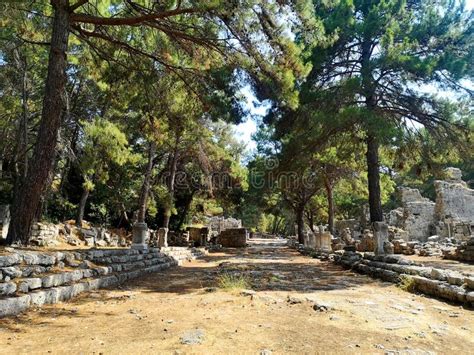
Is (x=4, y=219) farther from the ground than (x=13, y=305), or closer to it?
farther from the ground

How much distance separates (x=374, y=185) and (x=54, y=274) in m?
9.86

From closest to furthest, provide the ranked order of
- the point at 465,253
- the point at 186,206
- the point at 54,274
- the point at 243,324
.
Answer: the point at 243,324 → the point at 54,274 → the point at 465,253 → the point at 186,206

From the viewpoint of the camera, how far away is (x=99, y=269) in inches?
312

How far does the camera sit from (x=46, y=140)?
7668 millimetres

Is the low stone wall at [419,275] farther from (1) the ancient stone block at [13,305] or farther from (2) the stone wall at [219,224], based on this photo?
(2) the stone wall at [219,224]

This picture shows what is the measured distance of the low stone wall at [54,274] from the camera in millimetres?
5027

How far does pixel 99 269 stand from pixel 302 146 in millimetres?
7418

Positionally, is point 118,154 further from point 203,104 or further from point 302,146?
point 302,146

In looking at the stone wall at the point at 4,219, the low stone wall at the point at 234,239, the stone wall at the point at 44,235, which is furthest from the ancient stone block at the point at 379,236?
the low stone wall at the point at 234,239

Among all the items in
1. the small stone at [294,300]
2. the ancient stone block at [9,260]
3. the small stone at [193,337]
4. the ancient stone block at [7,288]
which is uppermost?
the ancient stone block at [9,260]

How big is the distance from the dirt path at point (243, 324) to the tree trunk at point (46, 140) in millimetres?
2176

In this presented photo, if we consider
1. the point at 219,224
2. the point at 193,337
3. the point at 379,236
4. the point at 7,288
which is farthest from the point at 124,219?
the point at 193,337

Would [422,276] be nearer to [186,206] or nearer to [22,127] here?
[22,127]

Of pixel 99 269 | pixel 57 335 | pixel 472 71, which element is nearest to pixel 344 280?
pixel 99 269
